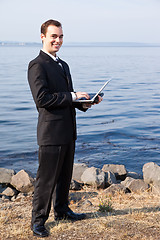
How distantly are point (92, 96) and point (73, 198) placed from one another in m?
3.18

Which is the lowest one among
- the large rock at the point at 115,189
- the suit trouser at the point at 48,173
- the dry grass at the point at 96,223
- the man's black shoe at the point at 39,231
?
the large rock at the point at 115,189

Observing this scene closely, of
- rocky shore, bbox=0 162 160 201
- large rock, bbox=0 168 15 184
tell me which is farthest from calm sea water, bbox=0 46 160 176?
rocky shore, bbox=0 162 160 201

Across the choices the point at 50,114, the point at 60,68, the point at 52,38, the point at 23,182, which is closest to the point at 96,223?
the point at 50,114

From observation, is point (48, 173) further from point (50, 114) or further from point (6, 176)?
point (6, 176)

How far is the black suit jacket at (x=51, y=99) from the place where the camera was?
14.8 feet

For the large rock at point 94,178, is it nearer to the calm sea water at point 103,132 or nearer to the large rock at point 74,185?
the large rock at point 74,185

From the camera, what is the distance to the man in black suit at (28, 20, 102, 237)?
4543mm

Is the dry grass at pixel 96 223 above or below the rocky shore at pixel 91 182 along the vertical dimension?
above

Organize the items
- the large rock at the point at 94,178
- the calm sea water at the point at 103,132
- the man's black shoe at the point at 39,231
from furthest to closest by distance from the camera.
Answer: the calm sea water at the point at 103,132
the large rock at the point at 94,178
the man's black shoe at the point at 39,231

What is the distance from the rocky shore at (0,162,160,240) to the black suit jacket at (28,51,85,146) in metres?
1.30

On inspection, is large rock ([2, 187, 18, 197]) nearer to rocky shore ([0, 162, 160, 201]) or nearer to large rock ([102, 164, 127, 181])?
rocky shore ([0, 162, 160, 201])

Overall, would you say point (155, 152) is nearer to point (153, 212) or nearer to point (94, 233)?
point (153, 212)

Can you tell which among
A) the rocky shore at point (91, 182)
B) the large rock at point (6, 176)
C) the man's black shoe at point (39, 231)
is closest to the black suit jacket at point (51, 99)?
the man's black shoe at point (39, 231)

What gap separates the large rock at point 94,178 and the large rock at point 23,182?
48.4 inches
